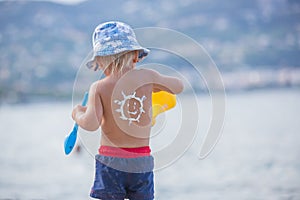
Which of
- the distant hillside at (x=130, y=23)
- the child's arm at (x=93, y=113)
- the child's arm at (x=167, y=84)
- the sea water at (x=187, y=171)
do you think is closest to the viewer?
the child's arm at (x=93, y=113)

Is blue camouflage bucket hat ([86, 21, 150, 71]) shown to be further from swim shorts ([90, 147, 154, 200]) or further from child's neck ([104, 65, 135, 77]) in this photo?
swim shorts ([90, 147, 154, 200])

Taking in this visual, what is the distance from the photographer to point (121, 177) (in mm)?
2727

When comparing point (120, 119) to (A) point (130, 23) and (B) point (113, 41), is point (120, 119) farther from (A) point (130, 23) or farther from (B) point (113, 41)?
(A) point (130, 23)

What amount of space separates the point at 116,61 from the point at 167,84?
0.27 m

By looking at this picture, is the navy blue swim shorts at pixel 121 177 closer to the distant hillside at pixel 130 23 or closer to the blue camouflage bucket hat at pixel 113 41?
the blue camouflage bucket hat at pixel 113 41

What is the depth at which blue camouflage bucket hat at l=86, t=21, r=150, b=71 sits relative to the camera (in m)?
2.71

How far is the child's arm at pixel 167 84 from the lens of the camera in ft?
9.21

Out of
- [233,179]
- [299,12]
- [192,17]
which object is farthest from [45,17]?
[233,179]

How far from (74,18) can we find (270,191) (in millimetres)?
34492

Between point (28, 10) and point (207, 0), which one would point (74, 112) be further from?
point (207, 0)

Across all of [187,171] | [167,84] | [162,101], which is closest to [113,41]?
[167,84]

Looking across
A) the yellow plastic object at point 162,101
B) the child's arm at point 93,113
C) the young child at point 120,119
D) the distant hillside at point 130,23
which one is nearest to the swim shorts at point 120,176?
the young child at point 120,119

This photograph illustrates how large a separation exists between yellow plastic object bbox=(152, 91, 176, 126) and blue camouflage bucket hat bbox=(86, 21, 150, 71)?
0.26m

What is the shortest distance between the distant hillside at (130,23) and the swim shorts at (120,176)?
27414 millimetres
